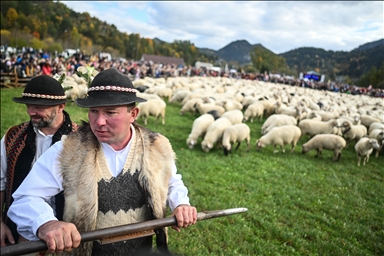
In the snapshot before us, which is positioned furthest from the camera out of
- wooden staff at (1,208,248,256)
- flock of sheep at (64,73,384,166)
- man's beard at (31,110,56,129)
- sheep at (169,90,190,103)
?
sheep at (169,90,190,103)

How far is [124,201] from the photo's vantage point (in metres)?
1.89

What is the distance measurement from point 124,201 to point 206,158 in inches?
281

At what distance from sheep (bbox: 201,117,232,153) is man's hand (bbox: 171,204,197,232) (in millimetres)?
7726

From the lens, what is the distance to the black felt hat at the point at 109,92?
1.76 metres

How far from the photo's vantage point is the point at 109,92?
1812 mm

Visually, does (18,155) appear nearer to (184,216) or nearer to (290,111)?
(184,216)

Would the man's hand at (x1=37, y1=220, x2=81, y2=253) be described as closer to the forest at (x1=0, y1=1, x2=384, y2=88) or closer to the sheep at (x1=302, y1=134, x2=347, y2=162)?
the sheep at (x1=302, y1=134, x2=347, y2=162)

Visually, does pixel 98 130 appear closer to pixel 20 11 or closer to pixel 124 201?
pixel 124 201

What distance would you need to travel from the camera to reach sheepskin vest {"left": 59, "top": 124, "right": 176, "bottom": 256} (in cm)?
176

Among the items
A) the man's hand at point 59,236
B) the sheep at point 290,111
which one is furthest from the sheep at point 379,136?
the man's hand at point 59,236

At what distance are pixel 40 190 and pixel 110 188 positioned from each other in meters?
0.42

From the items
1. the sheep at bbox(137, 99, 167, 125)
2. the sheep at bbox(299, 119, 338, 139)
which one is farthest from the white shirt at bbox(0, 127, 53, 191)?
the sheep at bbox(299, 119, 338, 139)

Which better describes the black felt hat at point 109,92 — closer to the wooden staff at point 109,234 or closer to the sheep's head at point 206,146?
the wooden staff at point 109,234

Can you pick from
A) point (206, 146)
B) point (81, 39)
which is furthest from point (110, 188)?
point (81, 39)
